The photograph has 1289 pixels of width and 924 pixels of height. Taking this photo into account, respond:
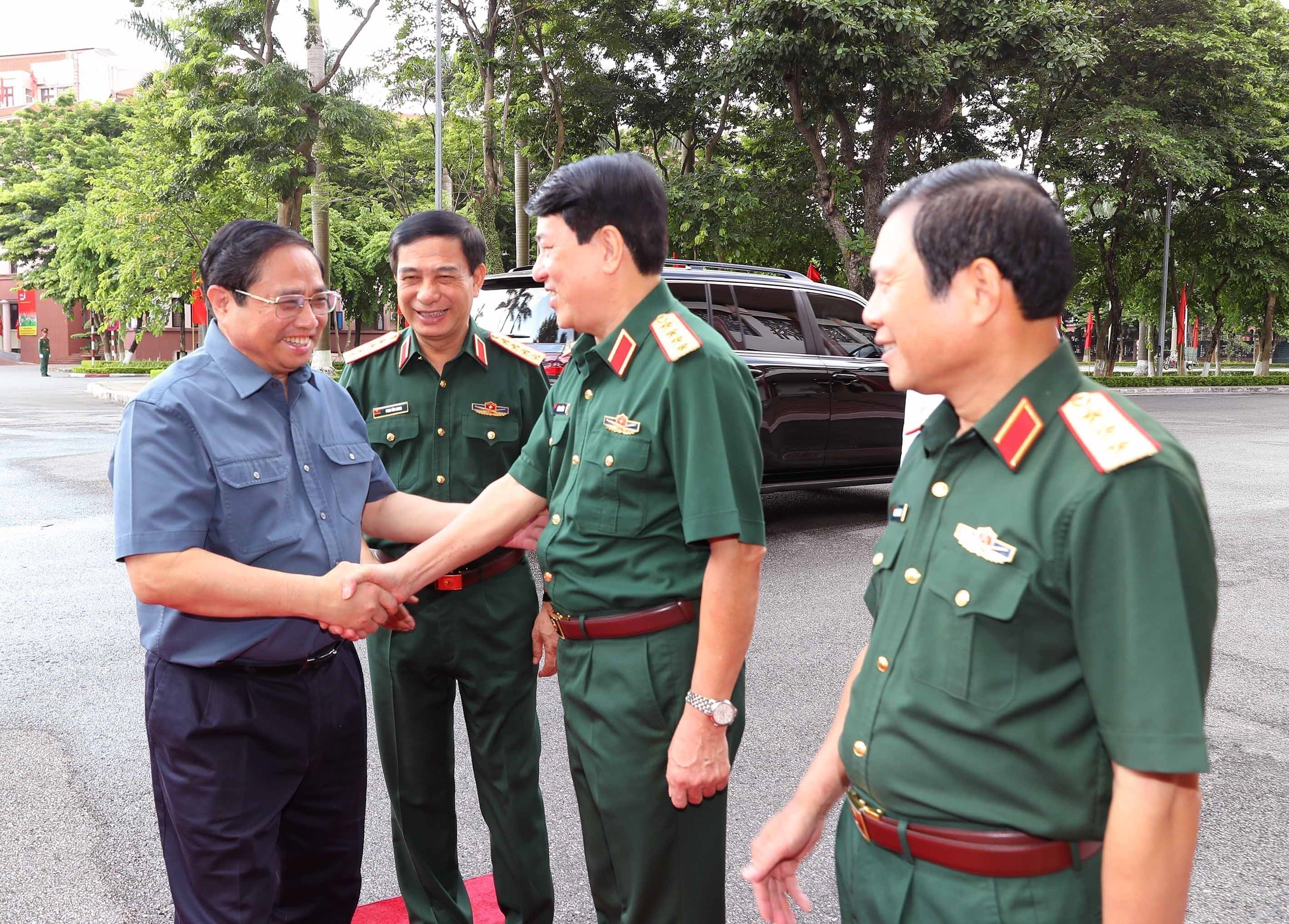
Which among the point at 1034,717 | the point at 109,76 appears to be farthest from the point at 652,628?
the point at 109,76

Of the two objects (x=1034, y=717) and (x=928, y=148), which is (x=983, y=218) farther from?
(x=928, y=148)

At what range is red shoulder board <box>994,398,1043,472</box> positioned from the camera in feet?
4.30

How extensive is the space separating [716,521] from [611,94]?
20870 mm

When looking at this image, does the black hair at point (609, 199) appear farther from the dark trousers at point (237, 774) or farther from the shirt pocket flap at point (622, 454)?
the dark trousers at point (237, 774)

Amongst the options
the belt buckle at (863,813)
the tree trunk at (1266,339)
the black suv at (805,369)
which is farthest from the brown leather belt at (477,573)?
the tree trunk at (1266,339)

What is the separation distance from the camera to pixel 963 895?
136 cm

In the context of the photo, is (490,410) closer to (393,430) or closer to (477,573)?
(393,430)

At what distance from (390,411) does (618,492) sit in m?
1.20

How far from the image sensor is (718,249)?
2173 centimetres

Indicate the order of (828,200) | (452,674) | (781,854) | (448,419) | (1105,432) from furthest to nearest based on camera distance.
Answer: (828,200) < (448,419) < (452,674) < (781,854) < (1105,432)

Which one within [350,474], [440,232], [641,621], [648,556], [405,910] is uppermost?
[440,232]

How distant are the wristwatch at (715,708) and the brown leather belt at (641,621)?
155mm

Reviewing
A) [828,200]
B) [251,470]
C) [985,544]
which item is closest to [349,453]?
[251,470]

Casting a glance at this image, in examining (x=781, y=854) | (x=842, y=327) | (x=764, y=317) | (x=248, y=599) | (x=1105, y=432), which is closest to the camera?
(x=1105, y=432)
